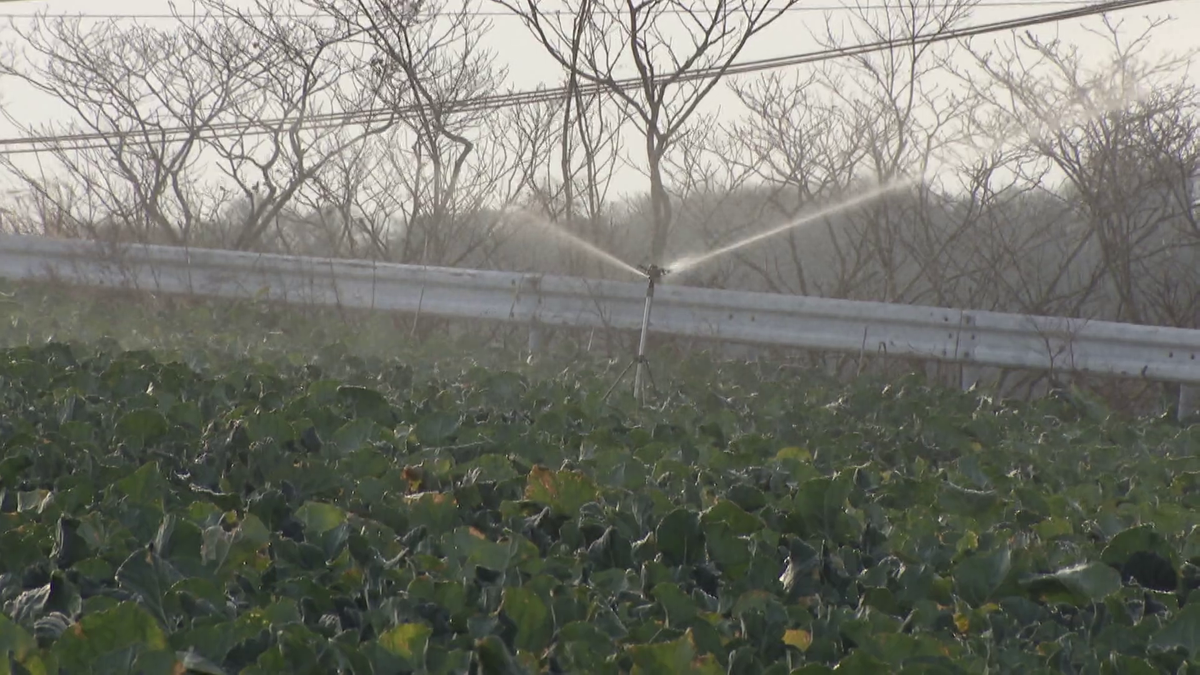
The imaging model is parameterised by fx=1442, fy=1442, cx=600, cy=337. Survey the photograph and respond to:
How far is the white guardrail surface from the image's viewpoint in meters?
6.18

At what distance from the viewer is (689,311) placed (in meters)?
6.62

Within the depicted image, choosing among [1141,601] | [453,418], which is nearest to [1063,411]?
[453,418]

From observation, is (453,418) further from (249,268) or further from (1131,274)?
(1131,274)

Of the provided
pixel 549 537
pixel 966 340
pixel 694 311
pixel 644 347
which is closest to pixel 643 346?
pixel 644 347

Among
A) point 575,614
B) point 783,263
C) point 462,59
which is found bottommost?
point 575,614

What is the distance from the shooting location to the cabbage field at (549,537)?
1.38 meters

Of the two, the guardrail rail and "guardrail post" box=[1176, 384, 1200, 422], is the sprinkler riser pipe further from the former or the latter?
"guardrail post" box=[1176, 384, 1200, 422]

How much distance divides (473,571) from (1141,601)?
0.80 meters

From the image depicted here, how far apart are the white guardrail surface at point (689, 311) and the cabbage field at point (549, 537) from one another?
9.45ft

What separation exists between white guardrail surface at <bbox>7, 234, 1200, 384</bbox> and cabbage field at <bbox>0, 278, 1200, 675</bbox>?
2.88 m

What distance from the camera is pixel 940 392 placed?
14.7ft

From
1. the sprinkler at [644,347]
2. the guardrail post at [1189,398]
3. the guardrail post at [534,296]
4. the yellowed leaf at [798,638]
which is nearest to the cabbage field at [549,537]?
the yellowed leaf at [798,638]

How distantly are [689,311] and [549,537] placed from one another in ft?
15.5

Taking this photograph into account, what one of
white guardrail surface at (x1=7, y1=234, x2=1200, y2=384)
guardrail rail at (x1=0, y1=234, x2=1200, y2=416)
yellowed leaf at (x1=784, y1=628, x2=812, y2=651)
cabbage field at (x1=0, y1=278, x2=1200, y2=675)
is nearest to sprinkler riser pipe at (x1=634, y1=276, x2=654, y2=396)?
cabbage field at (x1=0, y1=278, x2=1200, y2=675)
